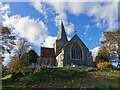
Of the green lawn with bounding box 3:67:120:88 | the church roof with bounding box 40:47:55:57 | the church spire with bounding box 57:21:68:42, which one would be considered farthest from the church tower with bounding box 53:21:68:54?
the green lawn with bounding box 3:67:120:88

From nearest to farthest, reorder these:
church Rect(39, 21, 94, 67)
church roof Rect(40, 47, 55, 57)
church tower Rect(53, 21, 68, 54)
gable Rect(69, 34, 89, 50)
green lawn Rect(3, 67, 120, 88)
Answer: green lawn Rect(3, 67, 120, 88)
church Rect(39, 21, 94, 67)
gable Rect(69, 34, 89, 50)
church roof Rect(40, 47, 55, 57)
church tower Rect(53, 21, 68, 54)

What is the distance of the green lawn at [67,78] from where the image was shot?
87.2 ft

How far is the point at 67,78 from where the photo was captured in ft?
96.4

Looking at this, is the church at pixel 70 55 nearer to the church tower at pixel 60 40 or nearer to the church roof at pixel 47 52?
the church roof at pixel 47 52

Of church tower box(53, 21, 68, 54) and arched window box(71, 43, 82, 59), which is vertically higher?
church tower box(53, 21, 68, 54)

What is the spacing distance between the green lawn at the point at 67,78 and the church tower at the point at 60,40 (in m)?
18.9

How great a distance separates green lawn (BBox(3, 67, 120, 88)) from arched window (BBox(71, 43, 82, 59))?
1370cm

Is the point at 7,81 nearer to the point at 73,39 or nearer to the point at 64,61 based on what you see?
the point at 64,61

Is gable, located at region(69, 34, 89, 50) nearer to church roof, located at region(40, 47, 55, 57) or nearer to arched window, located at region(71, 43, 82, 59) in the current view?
arched window, located at region(71, 43, 82, 59)

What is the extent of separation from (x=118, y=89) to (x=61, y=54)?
2652 centimetres

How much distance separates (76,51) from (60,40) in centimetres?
645

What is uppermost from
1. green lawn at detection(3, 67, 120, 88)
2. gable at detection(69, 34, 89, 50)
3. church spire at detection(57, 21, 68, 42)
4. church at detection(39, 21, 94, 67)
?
church spire at detection(57, 21, 68, 42)

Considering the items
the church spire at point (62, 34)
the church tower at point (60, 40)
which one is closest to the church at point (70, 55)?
the church tower at point (60, 40)

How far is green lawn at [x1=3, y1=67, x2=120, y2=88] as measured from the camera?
2659cm
